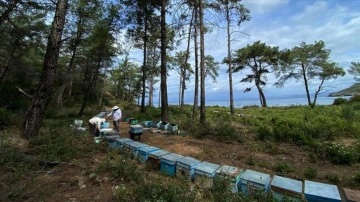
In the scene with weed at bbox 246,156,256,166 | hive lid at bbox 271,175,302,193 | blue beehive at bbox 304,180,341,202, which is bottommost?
weed at bbox 246,156,256,166

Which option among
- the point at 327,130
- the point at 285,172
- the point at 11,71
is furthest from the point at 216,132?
the point at 11,71

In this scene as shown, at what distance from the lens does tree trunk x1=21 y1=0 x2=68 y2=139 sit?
690cm

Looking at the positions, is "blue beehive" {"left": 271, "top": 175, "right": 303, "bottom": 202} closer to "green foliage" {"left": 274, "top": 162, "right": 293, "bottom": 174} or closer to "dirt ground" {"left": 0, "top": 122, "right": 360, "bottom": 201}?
"dirt ground" {"left": 0, "top": 122, "right": 360, "bottom": 201}

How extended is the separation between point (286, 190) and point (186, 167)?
1956mm

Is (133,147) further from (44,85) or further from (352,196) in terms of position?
(352,196)

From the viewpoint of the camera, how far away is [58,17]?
714 centimetres

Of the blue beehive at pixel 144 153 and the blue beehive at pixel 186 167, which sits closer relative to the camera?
the blue beehive at pixel 186 167

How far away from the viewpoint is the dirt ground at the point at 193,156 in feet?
13.8

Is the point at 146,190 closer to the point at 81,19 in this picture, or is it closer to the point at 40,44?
the point at 81,19

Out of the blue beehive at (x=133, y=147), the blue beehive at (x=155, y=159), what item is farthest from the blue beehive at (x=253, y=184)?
the blue beehive at (x=133, y=147)

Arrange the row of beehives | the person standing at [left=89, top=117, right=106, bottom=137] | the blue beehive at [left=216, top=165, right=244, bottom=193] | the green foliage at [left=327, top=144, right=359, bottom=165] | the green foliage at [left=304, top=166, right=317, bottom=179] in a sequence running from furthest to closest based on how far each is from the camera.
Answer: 1. the person standing at [left=89, top=117, right=106, bottom=137]
2. the green foliage at [left=327, top=144, right=359, bottom=165]
3. the green foliage at [left=304, top=166, right=317, bottom=179]
4. the blue beehive at [left=216, top=165, right=244, bottom=193]
5. the row of beehives

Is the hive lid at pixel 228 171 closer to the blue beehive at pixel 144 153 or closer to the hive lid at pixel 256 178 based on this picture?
the hive lid at pixel 256 178

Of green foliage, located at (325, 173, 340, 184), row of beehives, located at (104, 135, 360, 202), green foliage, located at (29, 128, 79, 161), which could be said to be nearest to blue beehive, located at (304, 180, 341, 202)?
row of beehives, located at (104, 135, 360, 202)

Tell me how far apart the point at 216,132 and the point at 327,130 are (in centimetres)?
465
